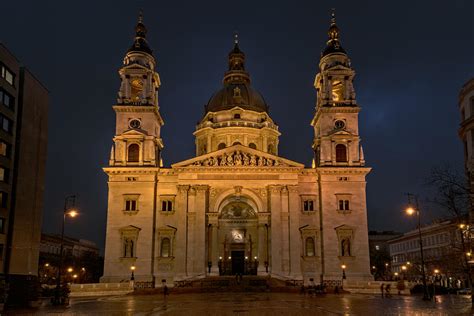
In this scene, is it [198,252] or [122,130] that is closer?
[198,252]

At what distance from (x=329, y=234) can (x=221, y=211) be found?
1307cm

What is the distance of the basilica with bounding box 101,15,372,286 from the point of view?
63.3m

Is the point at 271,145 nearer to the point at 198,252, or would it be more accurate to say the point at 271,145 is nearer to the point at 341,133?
the point at 341,133

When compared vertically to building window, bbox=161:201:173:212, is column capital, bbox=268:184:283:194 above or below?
above

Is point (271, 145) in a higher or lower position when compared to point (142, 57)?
lower

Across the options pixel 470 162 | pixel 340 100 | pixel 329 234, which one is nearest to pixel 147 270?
pixel 329 234

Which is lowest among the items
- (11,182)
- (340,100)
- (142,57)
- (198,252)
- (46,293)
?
(46,293)

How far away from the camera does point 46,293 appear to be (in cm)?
4900

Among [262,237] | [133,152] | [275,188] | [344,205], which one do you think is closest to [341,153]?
[344,205]

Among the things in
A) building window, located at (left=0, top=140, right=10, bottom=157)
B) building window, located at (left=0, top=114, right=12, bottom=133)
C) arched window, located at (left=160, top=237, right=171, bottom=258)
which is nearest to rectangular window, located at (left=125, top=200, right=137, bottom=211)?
arched window, located at (left=160, top=237, right=171, bottom=258)

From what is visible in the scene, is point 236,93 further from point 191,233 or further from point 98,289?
point 98,289

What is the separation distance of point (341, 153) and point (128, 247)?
90.1 feet

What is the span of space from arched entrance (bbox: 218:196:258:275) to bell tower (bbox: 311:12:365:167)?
10.8 m

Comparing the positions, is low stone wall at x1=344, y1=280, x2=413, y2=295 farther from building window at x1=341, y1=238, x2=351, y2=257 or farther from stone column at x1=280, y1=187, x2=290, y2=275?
stone column at x1=280, y1=187, x2=290, y2=275
